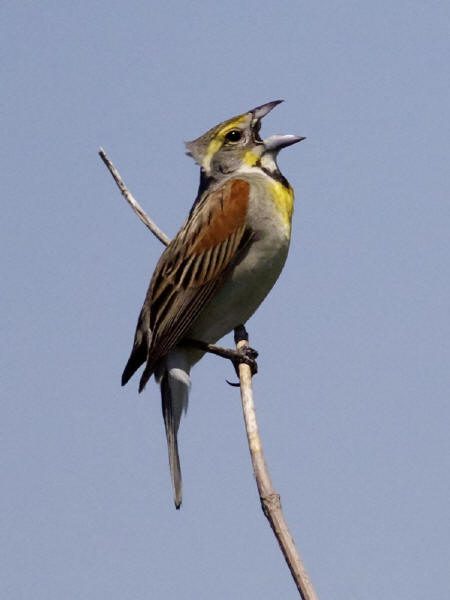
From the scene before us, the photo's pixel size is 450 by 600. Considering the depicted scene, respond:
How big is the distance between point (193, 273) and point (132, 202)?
1002mm

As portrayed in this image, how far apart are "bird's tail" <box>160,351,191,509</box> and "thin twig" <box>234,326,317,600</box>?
4.56 ft

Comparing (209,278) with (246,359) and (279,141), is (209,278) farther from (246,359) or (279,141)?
(279,141)

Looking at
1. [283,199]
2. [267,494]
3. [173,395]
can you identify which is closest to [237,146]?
[283,199]

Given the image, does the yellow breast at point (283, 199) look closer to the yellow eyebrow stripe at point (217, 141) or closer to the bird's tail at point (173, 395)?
the yellow eyebrow stripe at point (217, 141)

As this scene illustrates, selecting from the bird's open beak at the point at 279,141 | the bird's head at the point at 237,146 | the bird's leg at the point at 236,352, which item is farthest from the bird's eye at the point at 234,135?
the bird's leg at the point at 236,352

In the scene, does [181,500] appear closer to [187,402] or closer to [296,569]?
[187,402]

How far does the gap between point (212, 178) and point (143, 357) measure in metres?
1.55

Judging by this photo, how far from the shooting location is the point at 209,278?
25.4 feet

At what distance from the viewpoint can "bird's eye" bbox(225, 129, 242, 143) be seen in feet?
27.4

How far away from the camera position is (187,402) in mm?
7859

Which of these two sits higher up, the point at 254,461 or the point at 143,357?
the point at 143,357

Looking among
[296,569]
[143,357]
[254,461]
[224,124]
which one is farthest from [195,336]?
[296,569]

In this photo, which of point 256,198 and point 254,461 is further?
point 256,198

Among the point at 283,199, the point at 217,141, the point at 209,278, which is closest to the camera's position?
the point at 209,278
